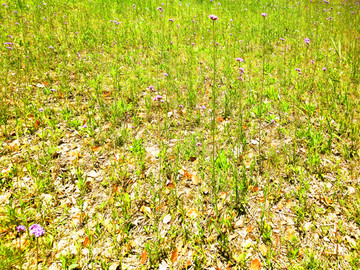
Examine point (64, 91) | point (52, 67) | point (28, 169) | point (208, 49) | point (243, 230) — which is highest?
point (208, 49)

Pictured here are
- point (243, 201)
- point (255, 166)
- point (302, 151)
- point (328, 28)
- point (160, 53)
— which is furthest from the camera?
point (328, 28)

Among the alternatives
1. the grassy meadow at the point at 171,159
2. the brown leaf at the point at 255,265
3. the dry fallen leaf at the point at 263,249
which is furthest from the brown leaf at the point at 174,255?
the dry fallen leaf at the point at 263,249

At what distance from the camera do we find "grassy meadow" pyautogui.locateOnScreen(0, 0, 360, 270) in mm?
1904

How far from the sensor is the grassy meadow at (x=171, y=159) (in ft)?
6.25

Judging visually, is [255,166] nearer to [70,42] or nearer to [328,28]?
[70,42]

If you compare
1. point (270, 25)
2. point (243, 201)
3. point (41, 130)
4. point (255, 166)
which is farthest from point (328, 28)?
point (41, 130)

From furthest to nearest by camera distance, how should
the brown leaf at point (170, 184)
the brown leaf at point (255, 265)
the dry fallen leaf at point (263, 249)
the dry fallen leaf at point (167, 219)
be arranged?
the brown leaf at point (170, 184)
the dry fallen leaf at point (167, 219)
the dry fallen leaf at point (263, 249)
the brown leaf at point (255, 265)

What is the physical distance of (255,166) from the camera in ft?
8.66

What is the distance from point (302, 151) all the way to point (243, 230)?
1.55 metres

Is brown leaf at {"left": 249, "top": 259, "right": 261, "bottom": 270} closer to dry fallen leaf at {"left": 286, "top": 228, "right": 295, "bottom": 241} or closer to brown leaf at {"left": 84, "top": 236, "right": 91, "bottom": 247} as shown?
dry fallen leaf at {"left": 286, "top": 228, "right": 295, "bottom": 241}

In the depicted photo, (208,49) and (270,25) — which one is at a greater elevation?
(270,25)

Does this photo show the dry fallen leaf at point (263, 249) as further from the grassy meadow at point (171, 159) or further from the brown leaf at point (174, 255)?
the brown leaf at point (174, 255)

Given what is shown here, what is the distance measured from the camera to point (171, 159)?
2.82 m

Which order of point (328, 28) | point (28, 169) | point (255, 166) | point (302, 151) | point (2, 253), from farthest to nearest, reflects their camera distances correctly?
point (328, 28) → point (302, 151) → point (255, 166) → point (28, 169) → point (2, 253)
